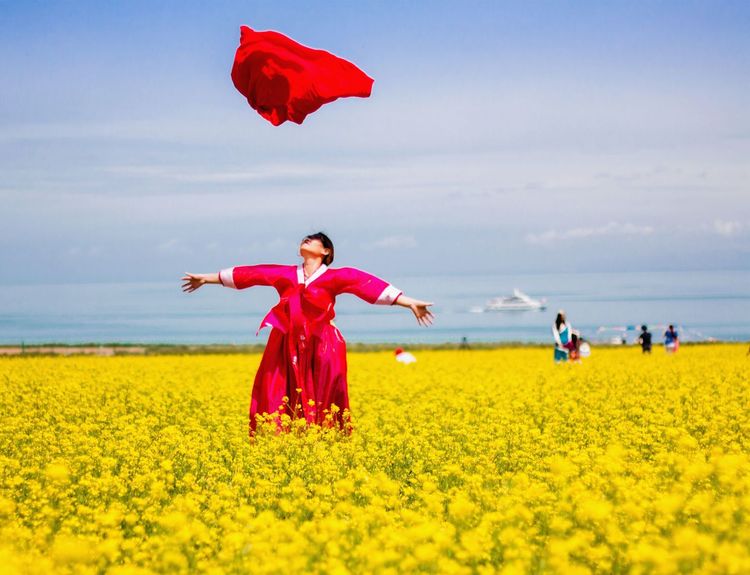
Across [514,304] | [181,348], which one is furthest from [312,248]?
[514,304]

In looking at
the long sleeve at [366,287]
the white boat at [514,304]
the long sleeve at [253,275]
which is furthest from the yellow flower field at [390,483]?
the white boat at [514,304]

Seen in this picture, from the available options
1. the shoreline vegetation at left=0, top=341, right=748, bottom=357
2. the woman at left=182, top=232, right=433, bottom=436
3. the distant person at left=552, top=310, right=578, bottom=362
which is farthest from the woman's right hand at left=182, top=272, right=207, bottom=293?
the shoreline vegetation at left=0, top=341, right=748, bottom=357

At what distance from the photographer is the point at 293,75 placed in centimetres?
978

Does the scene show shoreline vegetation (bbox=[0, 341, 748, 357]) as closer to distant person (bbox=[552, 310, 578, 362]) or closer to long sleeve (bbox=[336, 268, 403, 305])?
distant person (bbox=[552, 310, 578, 362])

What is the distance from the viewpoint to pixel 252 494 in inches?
261

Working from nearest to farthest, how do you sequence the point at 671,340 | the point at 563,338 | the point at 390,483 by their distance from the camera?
1. the point at 390,483
2. the point at 563,338
3. the point at 671,340

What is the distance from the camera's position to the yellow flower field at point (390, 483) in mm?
4734

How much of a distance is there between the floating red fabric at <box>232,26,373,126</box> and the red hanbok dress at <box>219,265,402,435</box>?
159cm

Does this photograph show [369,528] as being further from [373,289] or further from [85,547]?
[373,289]

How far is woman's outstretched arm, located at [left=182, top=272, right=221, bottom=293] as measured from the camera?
9695mm

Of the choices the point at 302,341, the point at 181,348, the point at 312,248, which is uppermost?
the point at 312,248

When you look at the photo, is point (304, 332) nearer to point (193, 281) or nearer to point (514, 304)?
point (193, 281)

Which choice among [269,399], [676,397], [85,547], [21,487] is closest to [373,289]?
[269,399]

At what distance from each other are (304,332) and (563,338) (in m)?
13.2
